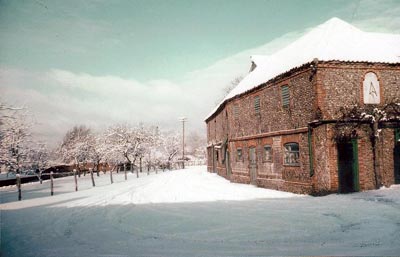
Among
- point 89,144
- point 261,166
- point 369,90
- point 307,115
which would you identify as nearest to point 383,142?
point 369,90

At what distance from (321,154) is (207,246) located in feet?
28.7

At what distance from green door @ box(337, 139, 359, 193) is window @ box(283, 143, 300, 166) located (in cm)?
202

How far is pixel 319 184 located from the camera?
42.3 feet

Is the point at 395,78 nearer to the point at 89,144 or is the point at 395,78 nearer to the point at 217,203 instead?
the point at 217,203

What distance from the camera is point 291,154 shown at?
582 inches

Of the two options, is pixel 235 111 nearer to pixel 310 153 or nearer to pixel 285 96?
pixel 285 96

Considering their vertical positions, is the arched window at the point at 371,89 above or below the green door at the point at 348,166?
above

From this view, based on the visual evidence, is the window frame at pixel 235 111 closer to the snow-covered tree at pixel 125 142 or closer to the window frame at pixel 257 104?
the window frame at pixel 257 104

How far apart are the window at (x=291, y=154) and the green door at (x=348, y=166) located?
2023 mm

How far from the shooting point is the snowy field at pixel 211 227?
6023 mm

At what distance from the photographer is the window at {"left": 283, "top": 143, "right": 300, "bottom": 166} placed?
14.4 m

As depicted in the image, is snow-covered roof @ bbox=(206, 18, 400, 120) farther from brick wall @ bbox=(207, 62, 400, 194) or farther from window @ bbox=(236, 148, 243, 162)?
window @ bbox=(236, 148, 243, 162)

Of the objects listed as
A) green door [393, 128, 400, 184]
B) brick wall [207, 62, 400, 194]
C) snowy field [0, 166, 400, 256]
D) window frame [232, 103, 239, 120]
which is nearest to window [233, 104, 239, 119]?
window frame [232, 103, 239, 120]

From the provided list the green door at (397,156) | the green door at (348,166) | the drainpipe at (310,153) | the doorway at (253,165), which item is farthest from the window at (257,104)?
the green door at (397,156)
